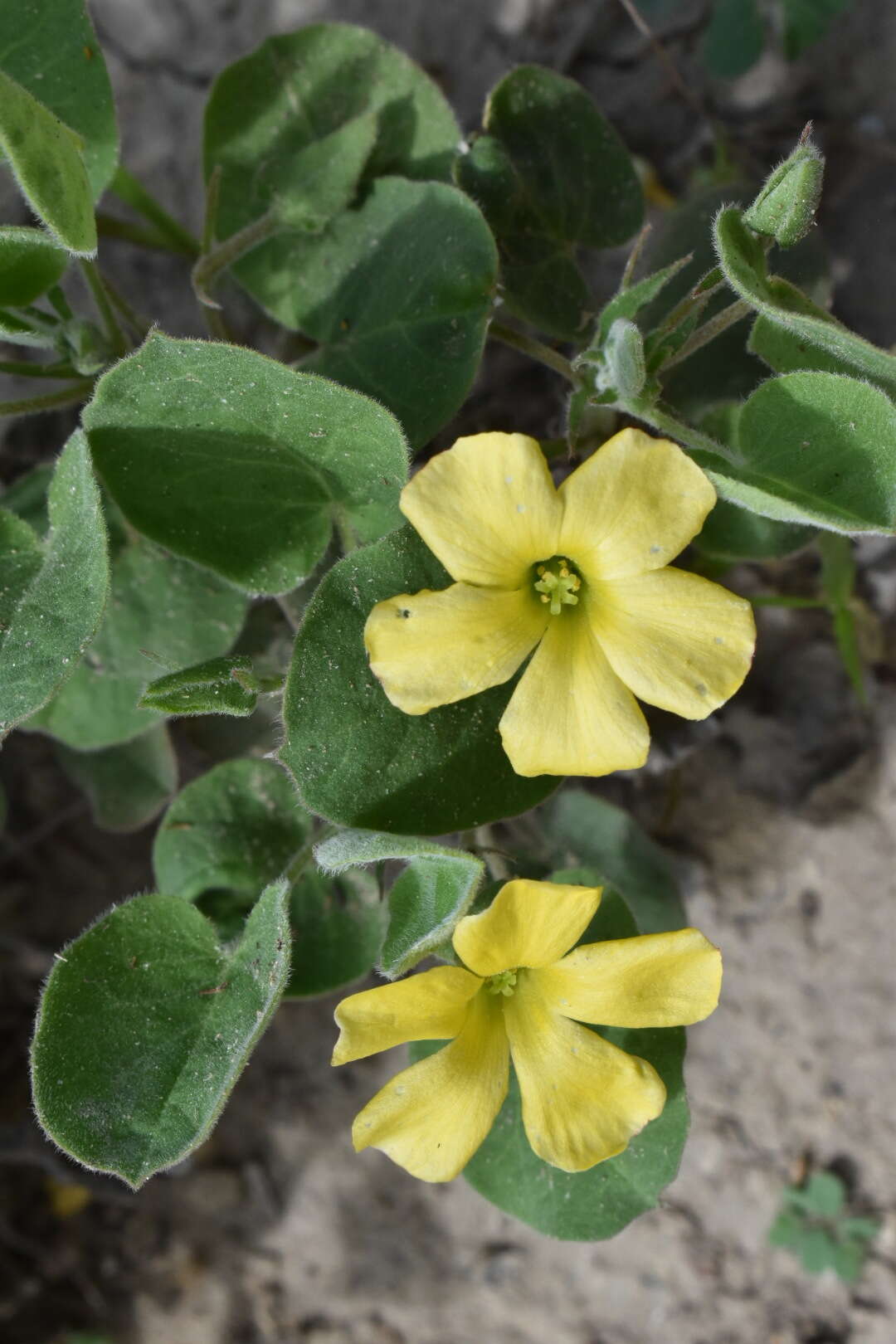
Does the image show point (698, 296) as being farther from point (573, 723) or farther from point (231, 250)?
point (231, 250)

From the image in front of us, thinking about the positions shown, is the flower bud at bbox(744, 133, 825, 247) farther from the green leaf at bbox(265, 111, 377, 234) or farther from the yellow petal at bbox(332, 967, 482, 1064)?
the yellow petal at bbox(332, 967, 482, 1064)

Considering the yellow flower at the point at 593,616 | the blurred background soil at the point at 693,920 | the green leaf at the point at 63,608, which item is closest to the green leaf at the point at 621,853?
the blurred background soil at the point at 693,920

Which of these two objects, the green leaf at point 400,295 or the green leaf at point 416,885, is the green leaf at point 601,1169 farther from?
the green leaf at point 400,295

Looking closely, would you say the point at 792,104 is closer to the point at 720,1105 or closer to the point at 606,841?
the point at 606,841

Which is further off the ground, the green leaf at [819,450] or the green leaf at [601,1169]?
the green leaf at [819,450]

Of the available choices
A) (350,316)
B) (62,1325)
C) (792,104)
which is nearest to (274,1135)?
(62,1325)
